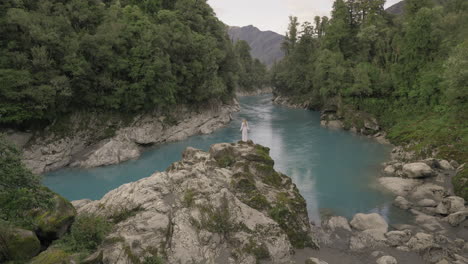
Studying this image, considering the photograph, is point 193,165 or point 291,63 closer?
point 193,165

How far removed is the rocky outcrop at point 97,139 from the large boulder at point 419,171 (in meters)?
24.9

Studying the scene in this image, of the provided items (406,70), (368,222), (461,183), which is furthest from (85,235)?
(406,70)

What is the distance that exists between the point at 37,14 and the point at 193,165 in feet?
69.5

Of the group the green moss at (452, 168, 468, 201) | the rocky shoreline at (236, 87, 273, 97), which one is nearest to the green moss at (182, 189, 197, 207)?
the green moss at (452, 168, 468, 201)

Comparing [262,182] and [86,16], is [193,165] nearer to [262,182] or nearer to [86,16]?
[262,182]

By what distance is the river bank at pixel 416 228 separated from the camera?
45.6ft

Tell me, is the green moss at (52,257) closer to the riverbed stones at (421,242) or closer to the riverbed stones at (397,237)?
the riverbed stones at (397,237)

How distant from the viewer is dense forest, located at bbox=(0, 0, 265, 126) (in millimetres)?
24297

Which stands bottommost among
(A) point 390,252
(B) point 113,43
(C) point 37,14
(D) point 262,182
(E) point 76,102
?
(A) point 390,252

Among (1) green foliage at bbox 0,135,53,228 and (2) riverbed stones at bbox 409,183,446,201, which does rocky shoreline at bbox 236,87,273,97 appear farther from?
(1) green foliage at bbox 0,135,53,228

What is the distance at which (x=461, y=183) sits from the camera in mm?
20469

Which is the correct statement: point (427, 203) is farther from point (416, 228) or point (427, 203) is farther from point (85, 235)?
point (85, 235)

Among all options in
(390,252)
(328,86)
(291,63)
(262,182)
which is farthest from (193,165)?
(291,63)

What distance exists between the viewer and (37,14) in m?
26.0
